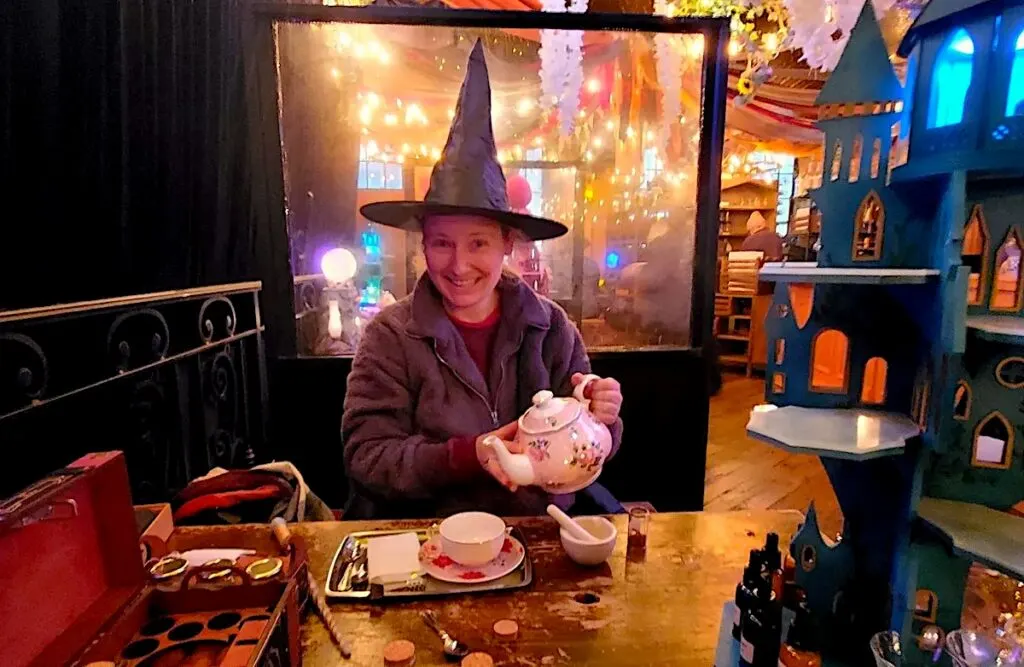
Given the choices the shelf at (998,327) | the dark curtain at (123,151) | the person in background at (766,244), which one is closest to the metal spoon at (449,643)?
the shelf at (998,327)

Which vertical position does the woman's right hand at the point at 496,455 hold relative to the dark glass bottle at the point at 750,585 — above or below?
above

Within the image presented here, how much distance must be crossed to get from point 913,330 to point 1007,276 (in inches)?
4.6

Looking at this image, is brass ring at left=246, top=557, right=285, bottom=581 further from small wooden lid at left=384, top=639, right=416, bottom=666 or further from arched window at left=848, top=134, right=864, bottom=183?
arched window at left=848, top=134, right=864, bottom=183

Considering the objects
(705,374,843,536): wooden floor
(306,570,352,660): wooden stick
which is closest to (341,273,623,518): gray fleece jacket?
(306,570,352,660): wooden stick

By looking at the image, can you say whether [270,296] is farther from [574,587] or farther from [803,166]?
[803,166]

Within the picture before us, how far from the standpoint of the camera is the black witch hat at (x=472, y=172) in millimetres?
1334

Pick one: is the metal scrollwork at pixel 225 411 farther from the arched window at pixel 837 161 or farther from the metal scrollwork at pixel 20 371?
the arched window at pixel 837 161

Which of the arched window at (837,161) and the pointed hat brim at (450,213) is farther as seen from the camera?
the pointed hat brim at (450,213)

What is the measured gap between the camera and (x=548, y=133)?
248cm

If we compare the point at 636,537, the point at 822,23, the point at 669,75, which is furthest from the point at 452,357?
the point at 822,23

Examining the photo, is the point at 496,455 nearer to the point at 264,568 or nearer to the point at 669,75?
the point at 264,568

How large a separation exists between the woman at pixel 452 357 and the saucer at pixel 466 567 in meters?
0.23

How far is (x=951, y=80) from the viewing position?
73 cm

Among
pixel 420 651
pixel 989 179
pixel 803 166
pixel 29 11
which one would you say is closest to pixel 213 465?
pixel 29 11
